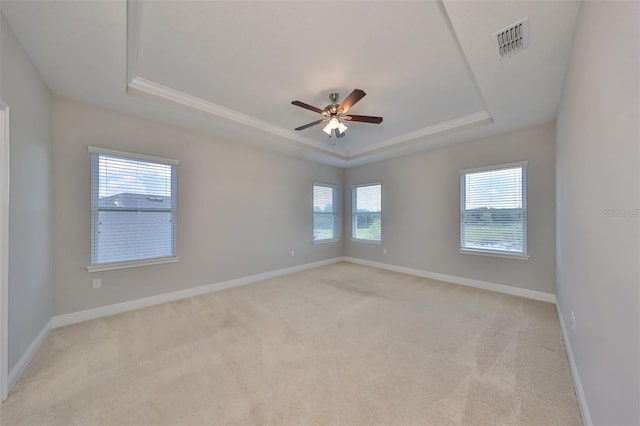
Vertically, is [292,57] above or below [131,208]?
above

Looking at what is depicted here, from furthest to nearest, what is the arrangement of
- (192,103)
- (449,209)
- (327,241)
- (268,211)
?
(327,241) < (268,211) < (449,209) < (192,103)

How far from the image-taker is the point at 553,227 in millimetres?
3361

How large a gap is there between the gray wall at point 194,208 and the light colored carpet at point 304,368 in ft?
1.47

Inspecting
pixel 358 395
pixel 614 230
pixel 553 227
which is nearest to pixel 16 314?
pixel 358 395

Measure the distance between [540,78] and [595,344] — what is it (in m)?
2.39

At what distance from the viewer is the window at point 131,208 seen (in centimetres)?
291

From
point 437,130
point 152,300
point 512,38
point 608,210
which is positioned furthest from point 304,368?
point 437,130

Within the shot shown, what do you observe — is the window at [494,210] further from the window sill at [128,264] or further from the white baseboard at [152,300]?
the window sill at [128,264]

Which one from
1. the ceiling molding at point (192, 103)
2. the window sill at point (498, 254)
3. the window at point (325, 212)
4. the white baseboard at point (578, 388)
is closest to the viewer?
the white baseboard at point (578, 388)

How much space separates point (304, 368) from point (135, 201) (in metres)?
2.99

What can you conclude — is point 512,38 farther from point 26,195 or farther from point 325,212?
point 325,212

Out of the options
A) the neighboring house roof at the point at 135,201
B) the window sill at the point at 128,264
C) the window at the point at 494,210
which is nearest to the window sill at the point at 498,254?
the window at the point at 494,210

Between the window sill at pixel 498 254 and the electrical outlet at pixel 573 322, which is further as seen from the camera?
the window sill at pixel 498 254

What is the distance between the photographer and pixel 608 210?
114 cm
